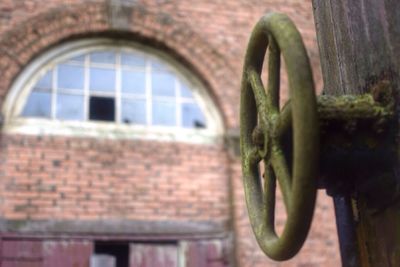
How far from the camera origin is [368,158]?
1.59 m

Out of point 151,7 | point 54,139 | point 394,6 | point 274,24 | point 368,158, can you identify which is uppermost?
point 151,7

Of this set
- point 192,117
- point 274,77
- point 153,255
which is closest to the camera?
point 274,77

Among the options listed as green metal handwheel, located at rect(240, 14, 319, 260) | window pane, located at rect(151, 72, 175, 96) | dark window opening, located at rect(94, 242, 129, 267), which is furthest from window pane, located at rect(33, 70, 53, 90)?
green metal handwheel, located at rect(240, 14, 319, 260)

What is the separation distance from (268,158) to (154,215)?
4460mm

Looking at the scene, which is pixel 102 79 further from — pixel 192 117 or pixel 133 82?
pixel 192 117

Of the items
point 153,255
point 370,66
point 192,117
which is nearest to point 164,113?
point 192,117

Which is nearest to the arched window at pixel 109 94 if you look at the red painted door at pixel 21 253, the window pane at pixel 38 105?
the window pane at pixel 38 105

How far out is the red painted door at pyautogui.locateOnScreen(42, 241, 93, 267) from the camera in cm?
551

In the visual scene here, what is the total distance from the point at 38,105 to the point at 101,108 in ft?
2.17

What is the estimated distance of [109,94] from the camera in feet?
20.8

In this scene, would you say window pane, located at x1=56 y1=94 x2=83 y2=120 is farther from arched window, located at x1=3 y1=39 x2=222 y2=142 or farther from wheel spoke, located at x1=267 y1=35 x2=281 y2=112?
wheel spoke, located at x1=267 y1=35 x2=281 y2=112

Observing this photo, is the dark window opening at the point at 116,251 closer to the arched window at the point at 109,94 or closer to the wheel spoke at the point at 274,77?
the arched window at the point at 109,94

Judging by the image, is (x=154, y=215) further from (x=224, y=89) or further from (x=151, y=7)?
(x=151, y=7)

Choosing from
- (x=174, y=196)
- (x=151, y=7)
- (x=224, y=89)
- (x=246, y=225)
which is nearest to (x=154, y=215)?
(x=174, y=196)
